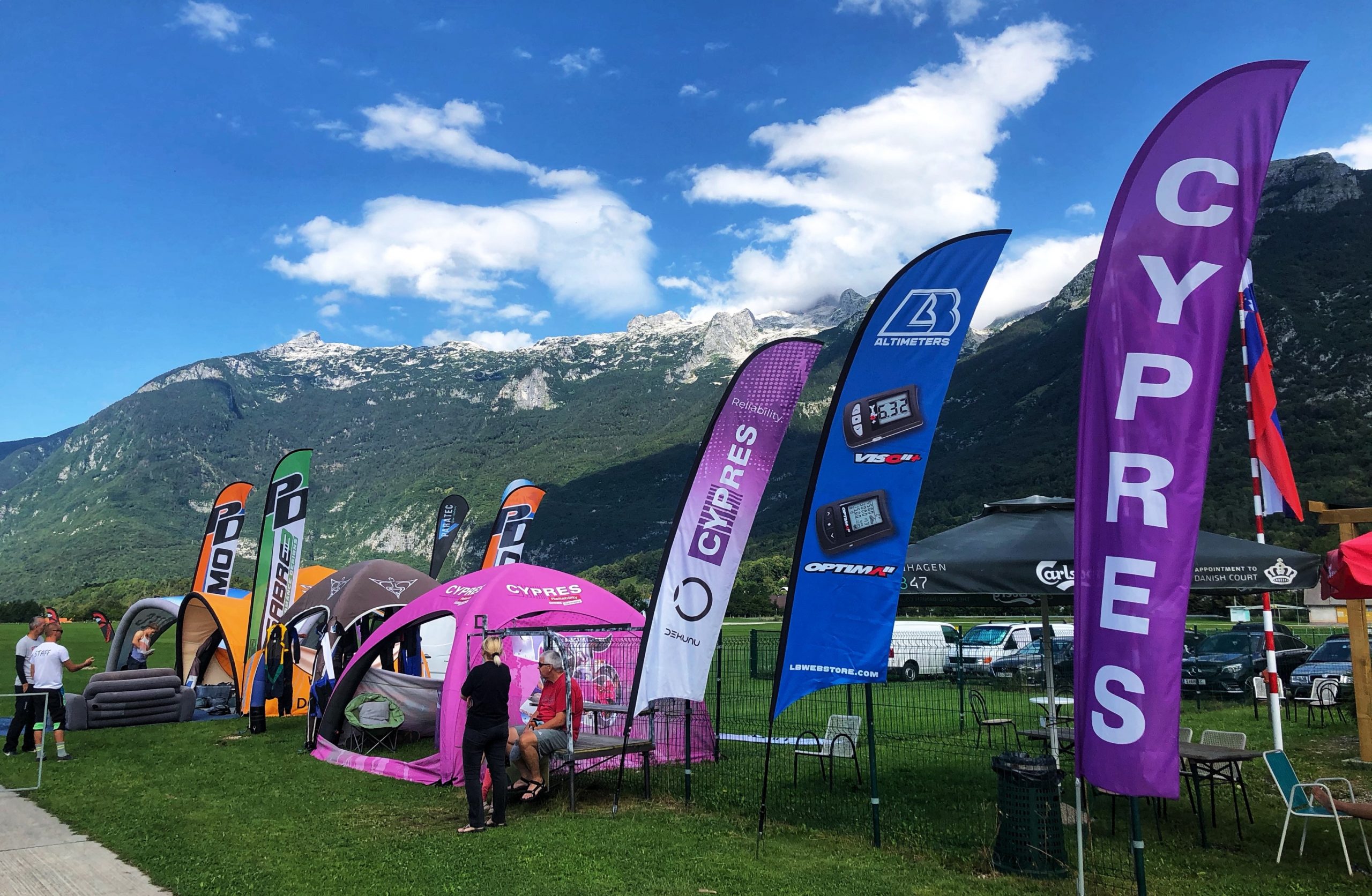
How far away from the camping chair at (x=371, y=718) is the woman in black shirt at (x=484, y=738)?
4625mm

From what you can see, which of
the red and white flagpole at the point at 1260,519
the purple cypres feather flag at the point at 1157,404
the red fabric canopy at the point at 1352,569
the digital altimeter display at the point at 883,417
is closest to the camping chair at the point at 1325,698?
the red and white flagpole at the point at 1260,519

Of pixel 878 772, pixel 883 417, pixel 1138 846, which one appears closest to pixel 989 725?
pixel 878 772

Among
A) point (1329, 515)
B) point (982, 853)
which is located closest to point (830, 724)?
point (982, 853)

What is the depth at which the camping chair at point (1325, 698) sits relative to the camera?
15.3 m

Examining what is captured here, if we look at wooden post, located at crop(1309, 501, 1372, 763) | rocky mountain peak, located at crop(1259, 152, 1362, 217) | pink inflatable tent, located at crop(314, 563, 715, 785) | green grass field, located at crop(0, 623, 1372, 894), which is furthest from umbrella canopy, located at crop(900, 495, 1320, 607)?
rocky mountain peak, located at crop(1259, 152, 1362, 217)

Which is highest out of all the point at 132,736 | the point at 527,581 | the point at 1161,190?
the point at 1161,190

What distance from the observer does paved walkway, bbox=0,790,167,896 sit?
6148 millimetres

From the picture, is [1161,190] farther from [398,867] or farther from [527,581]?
[527,581]

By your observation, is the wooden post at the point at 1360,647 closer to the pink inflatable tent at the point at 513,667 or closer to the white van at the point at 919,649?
the pink inflatable tent at the point at 513,667

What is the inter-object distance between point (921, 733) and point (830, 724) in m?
4.70

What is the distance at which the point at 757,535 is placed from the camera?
320ft

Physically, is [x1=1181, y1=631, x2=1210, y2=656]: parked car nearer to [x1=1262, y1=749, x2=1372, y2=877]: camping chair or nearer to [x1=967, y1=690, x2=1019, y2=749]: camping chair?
[x1=967, y1=690, x2=1019, y2=749]: camping chair

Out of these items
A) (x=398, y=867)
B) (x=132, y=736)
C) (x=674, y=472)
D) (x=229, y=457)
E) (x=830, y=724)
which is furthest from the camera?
(x=229, y=457)

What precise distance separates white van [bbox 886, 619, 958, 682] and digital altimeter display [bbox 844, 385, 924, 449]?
17288 mm
